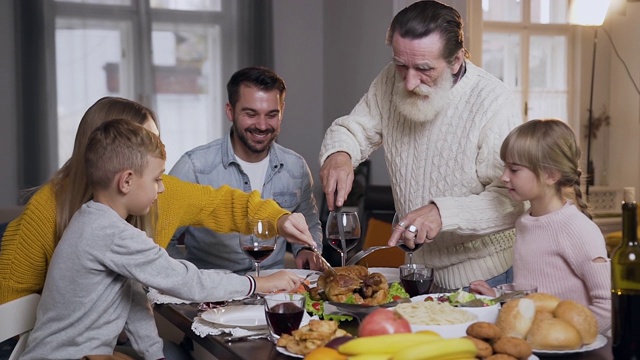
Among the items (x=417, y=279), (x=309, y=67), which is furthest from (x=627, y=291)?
(x=309, y=67)

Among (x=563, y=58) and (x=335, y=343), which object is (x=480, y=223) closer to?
(x=335, y=343)

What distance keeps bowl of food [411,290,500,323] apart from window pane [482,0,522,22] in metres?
6.62

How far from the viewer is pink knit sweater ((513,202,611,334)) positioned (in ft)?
6.11

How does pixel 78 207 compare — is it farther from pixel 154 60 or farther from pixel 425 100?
pixel 154 60

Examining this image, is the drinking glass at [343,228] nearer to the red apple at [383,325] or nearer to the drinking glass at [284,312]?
the drinking glass at [284,312]

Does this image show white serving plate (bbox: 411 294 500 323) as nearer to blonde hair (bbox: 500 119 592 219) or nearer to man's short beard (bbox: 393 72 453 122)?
blonde hair (bbox: 500 119 592 219)

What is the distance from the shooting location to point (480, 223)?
220 centimetres

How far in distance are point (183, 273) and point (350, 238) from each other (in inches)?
20.5

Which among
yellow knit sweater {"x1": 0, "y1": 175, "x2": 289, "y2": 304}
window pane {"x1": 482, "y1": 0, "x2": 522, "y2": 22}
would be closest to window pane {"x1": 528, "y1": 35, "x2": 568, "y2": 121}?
window pane {"x1": 482, "y1": 0, "x2": 522, "y2": 22}

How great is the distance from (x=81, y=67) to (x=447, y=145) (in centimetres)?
544

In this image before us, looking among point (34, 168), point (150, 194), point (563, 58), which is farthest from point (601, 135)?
point (150, 194)

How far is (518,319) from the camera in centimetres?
145

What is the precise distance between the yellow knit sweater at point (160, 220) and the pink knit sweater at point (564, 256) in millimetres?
771

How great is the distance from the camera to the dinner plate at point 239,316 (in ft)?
5.81
